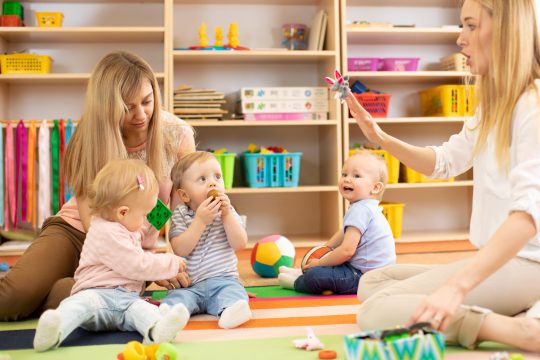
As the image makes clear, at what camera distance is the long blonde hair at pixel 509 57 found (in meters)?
1.37

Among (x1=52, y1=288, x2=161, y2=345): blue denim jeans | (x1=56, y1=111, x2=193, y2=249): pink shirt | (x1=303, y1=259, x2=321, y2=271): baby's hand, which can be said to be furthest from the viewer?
(x1=303, y1=259, x2=321, y2=271): baby's hand

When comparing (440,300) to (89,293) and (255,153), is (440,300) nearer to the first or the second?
(89,293)

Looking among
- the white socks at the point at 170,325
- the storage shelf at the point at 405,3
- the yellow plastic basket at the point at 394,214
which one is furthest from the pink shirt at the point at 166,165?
the storage shelf at the point at 405,3

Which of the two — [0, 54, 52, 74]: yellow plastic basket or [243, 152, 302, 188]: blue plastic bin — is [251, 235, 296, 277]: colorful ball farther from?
[0, 54, 52, 74]: yellow plastic basket

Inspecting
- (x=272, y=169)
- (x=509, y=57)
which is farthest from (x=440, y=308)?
(x=272, y=169)

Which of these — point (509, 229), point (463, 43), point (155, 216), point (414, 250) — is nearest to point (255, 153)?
point (414, 250)

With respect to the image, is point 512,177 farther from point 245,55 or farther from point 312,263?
point 245,55

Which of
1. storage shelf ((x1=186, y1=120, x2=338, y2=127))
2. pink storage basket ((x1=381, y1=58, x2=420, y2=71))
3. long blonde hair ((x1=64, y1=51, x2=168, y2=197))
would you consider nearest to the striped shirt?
long blonde hair ((x1=64, y1=51, x2=168, y2=197))

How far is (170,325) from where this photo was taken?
1.48 m

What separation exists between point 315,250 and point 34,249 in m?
0.95

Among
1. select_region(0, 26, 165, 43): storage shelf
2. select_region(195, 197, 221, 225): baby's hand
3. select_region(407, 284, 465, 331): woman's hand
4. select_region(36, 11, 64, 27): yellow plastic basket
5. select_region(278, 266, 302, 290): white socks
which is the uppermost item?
select_region(36, 11, 64, 27): yellow plastic basket

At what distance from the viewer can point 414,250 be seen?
3.46 m

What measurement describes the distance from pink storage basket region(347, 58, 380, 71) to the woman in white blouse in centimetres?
218

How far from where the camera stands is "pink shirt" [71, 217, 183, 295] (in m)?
1.68
